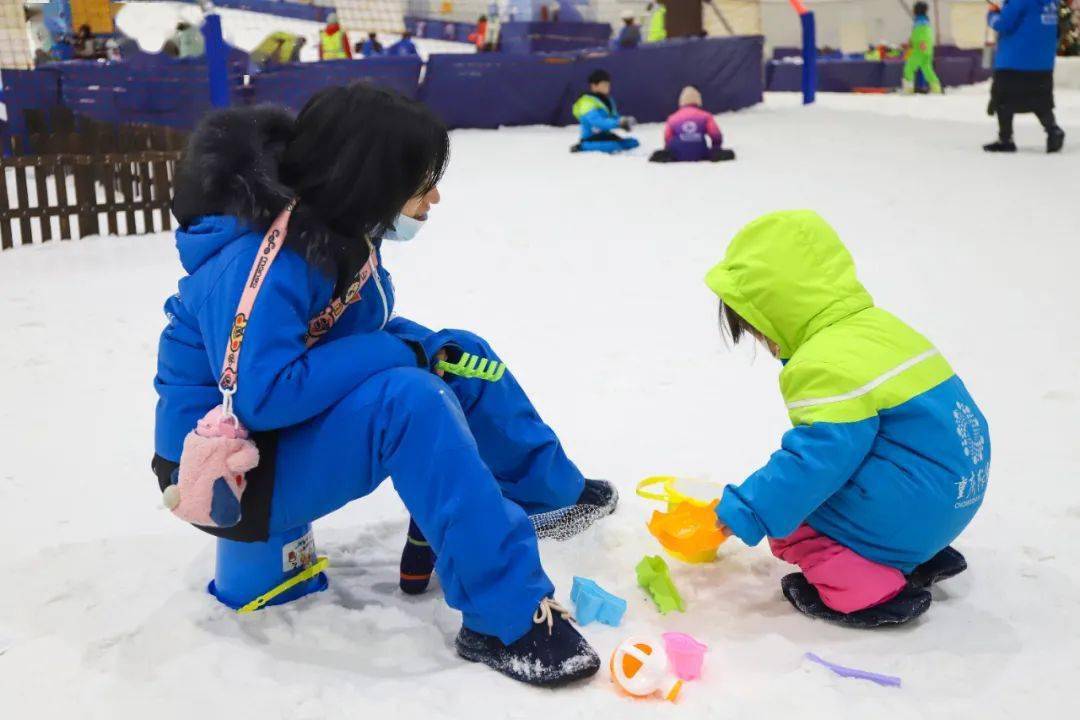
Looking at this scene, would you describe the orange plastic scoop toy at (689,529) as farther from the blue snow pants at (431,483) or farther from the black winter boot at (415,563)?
the black winter boot at (415,563)

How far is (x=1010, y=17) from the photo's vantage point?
855cm

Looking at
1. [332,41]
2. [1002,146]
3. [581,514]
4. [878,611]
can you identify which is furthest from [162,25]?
[878,611]

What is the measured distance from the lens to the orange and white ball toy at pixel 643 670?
6.29 feet

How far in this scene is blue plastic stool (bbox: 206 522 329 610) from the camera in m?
2.19

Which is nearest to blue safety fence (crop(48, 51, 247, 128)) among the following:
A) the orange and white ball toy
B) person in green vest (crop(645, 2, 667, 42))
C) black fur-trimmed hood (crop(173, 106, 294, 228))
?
person in green vest (crop(645, 2, 667, 42))

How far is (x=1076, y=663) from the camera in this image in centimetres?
203

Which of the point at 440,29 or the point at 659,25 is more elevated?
the point at 440,29

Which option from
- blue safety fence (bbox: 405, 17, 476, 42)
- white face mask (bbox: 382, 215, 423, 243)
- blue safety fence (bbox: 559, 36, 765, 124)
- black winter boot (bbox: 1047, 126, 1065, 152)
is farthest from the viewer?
blue safety fence (bbox: 405, 17, 476, 42)

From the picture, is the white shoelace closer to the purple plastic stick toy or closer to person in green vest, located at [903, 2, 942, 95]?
the purple plastic stick toy

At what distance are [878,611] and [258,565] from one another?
1.29 meters

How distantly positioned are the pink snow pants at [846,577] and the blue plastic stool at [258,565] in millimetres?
1044

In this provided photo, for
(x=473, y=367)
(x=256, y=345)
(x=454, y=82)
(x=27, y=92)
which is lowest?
(x=473, y=367)

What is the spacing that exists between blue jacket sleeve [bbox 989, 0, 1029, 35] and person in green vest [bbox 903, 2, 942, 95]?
762 cm

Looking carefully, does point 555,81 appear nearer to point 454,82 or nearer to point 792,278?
point 454,82
